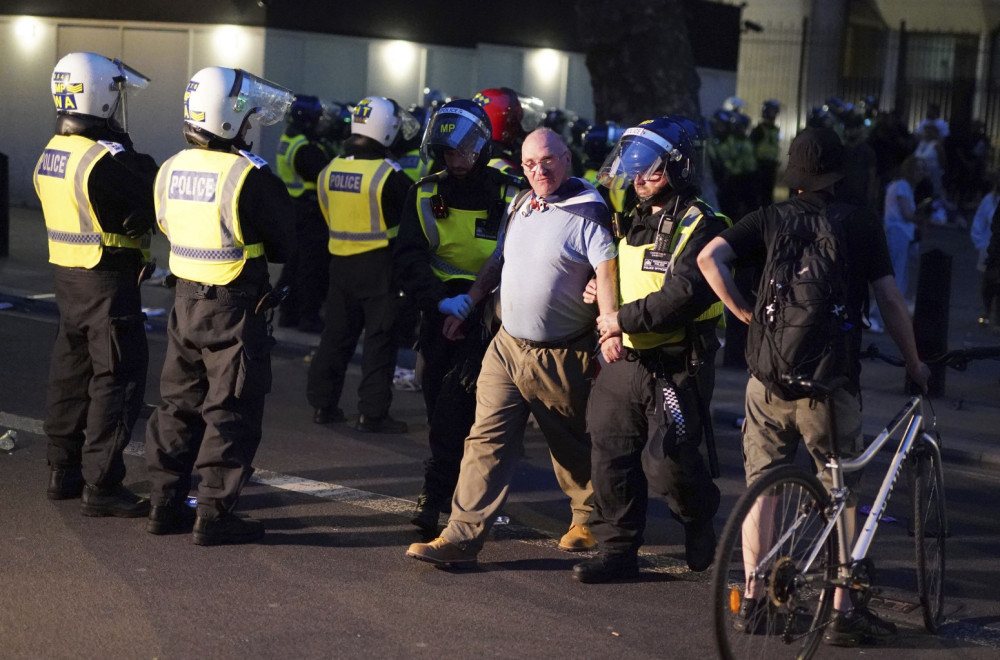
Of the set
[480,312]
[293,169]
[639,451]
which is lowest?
[639,451]

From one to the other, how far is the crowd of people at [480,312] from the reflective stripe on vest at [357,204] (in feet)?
4.82

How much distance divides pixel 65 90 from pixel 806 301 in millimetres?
3565

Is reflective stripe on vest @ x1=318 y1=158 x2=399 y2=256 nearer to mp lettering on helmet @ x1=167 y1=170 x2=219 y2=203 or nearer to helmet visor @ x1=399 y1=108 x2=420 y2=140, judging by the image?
helmet visor @ x1=399 y1=108 x2=420 y2=140

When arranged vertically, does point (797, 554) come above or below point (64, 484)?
above

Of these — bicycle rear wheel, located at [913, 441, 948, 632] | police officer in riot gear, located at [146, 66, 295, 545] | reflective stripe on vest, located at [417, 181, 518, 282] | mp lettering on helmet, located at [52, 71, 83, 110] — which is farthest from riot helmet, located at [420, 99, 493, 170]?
bicycle rear wheel, located at [913, 441, 948, 632]

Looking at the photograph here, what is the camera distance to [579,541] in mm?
6105

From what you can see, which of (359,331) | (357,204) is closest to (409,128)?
(357,204)

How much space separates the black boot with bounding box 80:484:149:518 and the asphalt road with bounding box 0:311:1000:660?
6 centimetres

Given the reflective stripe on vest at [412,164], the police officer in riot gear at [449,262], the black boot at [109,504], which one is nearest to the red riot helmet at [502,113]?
the police officer in riot gear at [449,262]

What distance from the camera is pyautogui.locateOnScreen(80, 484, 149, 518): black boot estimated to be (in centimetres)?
622

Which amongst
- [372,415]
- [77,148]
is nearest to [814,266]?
[77,148]

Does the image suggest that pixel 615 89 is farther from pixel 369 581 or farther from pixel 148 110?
pixel 369 581

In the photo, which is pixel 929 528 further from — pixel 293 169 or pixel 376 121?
pixel 293 169

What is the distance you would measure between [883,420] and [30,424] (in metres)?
5.57
